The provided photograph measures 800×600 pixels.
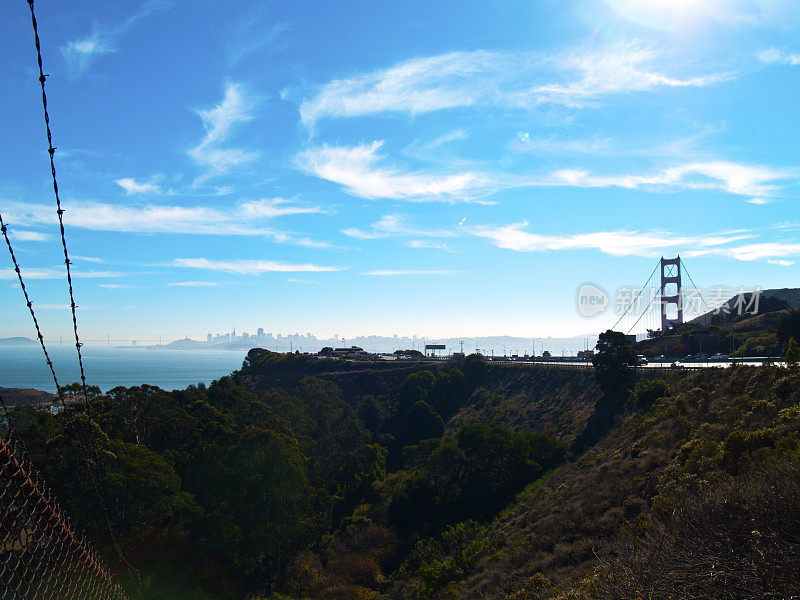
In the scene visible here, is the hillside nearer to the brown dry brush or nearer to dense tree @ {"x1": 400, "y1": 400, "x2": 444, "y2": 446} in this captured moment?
dense tree @ {"x1": 400, "y1": 400, "x2": 444, "y2": 446}

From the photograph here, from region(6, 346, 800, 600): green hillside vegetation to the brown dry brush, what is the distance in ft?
0.09

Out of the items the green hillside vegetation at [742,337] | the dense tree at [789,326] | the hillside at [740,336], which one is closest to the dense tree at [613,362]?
the hillside at [740,336]

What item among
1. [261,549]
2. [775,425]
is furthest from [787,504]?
[261,549]

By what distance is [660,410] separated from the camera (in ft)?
75.0

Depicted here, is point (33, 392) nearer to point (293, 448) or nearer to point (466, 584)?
point (293, 448)

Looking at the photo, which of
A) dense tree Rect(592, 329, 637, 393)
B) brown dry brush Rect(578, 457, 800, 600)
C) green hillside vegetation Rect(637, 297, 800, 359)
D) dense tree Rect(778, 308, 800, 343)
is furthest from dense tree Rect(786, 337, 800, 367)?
dense tree Rect(778, 308, 800, 343)

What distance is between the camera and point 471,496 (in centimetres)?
2630

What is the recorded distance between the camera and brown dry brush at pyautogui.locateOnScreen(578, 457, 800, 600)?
5.31m

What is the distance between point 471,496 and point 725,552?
2179 cm

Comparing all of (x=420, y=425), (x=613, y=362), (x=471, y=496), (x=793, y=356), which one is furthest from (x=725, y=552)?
(x=420, y=425)

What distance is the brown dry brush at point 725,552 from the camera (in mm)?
5309

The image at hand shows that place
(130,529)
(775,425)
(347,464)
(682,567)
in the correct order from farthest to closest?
(347,464)
(130,529)
(775,425)
(682,567)

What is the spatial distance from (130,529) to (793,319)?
138 feet

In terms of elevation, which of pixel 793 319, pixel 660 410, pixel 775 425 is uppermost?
pixel 793 319
